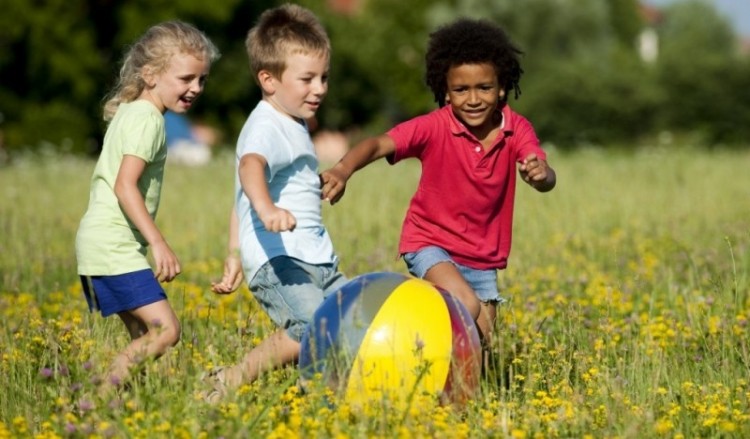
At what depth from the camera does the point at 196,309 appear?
786cm

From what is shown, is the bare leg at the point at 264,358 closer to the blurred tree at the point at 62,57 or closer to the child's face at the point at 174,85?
the child's face at the point at 174,85

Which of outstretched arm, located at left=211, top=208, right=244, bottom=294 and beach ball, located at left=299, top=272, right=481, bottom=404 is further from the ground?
outstretched arm, located at left=211, top=208, right=244, bottom=294

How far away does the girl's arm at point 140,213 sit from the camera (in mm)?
5777

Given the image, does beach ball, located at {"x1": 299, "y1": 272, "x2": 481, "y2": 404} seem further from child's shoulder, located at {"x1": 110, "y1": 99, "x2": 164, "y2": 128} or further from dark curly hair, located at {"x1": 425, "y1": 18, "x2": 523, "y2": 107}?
dark curly hair, located at {"x1": 425, "y1": 18, "x2": 523, "y2": 107}

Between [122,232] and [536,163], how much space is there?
202cm

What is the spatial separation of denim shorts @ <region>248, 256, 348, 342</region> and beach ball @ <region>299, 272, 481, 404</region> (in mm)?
319

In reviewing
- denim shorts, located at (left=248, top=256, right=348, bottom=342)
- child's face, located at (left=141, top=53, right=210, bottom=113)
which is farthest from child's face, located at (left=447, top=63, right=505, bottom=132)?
child's face, located at (left=141, top=53, right=210, bottom=113)

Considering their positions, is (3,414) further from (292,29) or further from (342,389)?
(292,29)

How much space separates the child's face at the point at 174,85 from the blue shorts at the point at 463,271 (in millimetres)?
1468

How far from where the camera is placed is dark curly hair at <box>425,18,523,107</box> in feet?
22.4

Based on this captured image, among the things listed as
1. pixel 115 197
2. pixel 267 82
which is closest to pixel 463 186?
pixel 267 82

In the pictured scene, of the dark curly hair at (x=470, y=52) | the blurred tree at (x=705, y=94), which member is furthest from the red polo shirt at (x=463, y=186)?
the blurred tree at (x=705, y=94)

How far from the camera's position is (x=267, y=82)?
625cm

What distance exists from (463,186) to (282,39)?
4.29 ft
